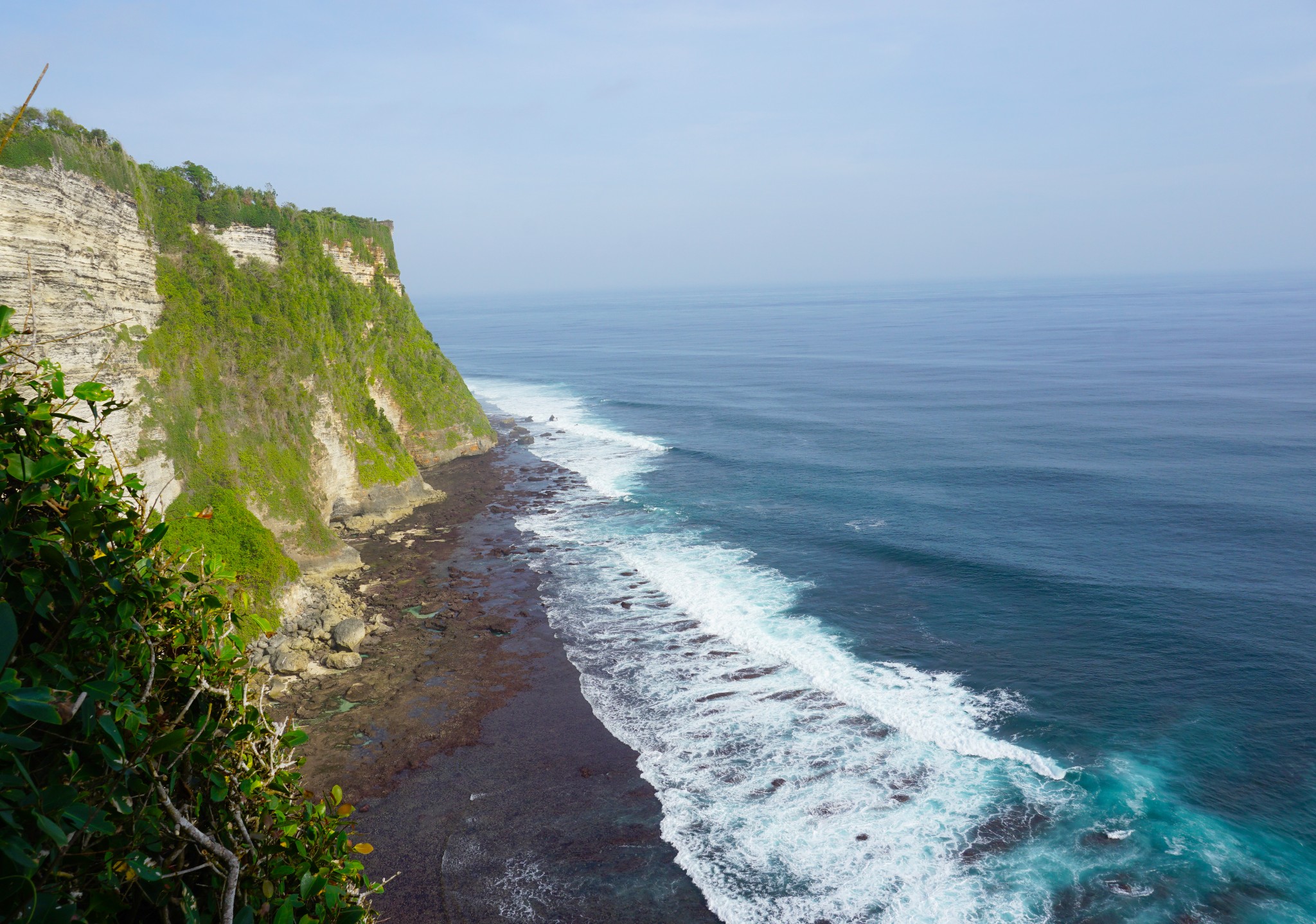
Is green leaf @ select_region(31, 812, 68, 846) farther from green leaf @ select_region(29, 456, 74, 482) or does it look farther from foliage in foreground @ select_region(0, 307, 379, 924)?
green leaf @ select_region(29, 456, 74, 482)

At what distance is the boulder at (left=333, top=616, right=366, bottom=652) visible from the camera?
30.7 meters

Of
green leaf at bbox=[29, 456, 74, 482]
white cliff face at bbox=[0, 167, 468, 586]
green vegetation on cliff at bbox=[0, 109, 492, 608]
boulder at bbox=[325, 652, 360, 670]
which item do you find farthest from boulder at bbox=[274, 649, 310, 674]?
green leaf at bbox=[29, 456, 74, 482]

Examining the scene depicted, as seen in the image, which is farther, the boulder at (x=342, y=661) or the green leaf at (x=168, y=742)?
the boulder at (x=342, y=661)

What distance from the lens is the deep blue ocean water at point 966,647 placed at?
19.4m

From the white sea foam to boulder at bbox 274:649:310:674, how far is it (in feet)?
33.7

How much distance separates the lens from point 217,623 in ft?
18.8

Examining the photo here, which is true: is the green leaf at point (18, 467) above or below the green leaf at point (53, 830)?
above

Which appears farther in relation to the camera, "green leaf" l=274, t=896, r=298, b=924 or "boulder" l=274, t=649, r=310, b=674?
"boulder" l=274, t=649, r=310, b=674

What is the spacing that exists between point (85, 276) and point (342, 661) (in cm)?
1735

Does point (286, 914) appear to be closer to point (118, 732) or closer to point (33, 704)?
point (118, 732)

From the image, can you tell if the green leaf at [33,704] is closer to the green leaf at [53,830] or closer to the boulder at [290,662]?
the green leaf at [53,830]

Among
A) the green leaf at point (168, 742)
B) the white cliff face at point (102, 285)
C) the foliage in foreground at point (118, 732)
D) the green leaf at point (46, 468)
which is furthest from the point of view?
the white cliff face at point (102, 285)

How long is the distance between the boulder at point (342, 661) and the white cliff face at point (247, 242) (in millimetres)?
23622

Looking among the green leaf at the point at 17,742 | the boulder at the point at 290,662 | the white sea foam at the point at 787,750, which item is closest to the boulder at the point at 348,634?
the boulder at the point at 290,662
